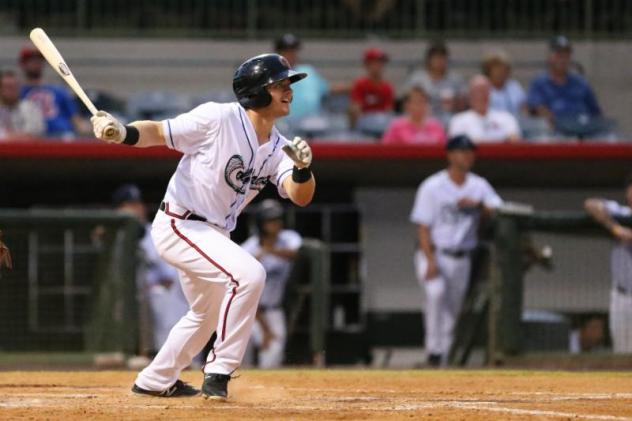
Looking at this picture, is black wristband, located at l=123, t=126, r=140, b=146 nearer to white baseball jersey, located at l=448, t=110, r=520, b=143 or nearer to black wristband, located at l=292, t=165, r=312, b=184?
black wristband, located at l=292, t=165, r=312, b=184

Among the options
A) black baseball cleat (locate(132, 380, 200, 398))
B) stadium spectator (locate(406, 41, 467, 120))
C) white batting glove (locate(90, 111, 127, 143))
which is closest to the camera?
white batting glove (locate(90, 111, 127, 143))

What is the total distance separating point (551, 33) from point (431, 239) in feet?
15.4

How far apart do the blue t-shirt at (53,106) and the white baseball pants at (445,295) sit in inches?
144

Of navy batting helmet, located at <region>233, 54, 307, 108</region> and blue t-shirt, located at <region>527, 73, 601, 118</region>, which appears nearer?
navy batting helmet, located at <region>233, 54, 307, 108</region>

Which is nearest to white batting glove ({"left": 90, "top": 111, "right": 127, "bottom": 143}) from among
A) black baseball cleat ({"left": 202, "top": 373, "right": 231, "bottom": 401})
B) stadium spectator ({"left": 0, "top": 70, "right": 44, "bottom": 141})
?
black baseball cleat ({"left": 202, "top": 373, "right": 231, "bottom": 401})

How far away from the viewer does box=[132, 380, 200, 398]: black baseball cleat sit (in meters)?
6.52

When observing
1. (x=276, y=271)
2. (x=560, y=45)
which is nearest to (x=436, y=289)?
(x=276, y=271)

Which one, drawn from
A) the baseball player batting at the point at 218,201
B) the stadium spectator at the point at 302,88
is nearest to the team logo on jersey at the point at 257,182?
the baseball player batting at the point at 218,201

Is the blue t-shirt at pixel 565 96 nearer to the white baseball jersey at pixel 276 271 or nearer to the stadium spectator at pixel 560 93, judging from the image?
the stadium spectator at pixel 560 93

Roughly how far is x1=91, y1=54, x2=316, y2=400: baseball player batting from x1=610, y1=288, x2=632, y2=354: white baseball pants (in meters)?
4.17

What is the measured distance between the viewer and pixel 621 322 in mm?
9898

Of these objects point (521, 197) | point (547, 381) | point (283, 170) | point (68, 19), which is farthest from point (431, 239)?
point (68, 19)

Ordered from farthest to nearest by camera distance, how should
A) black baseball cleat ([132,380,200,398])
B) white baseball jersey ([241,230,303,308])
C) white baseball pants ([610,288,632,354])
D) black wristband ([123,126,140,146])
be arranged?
1. white baseball jersey ([241,230,303,308])
2. white baseball pants ([610,288,632,354])
3. black baseball cleat ([132,380,200,398])
4. black wristband ([123,126,140,146])

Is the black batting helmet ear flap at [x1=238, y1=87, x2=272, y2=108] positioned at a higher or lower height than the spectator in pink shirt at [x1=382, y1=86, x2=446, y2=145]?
higher
